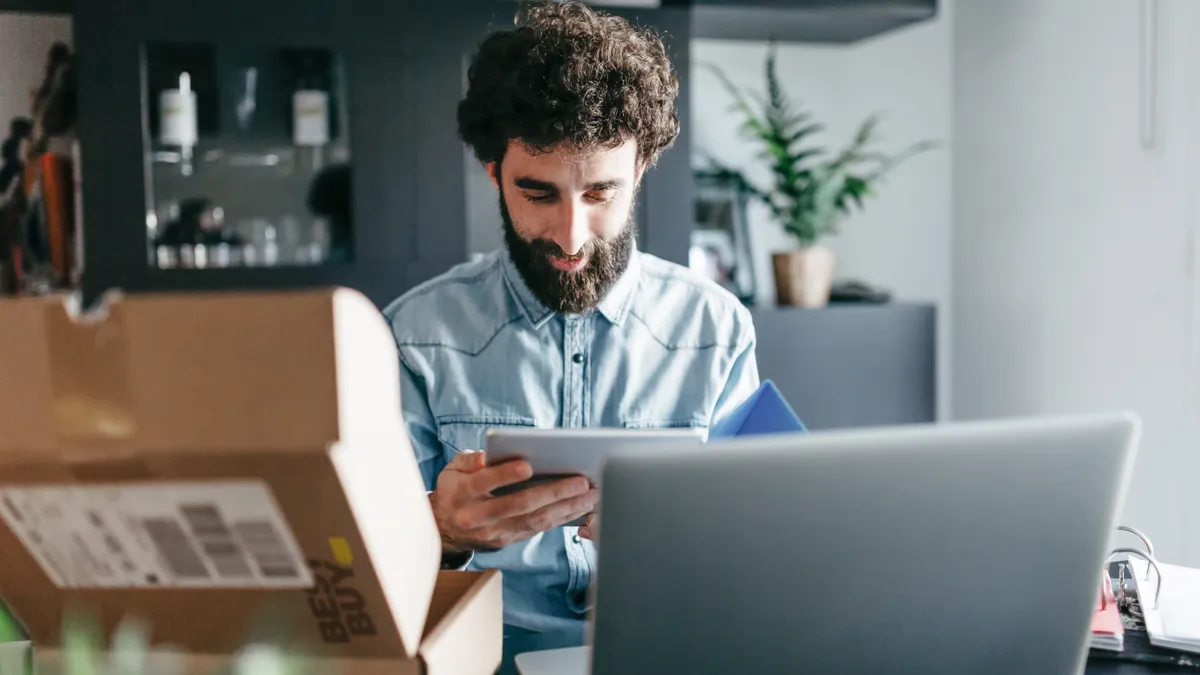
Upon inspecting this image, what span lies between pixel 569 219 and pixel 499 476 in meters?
0.54

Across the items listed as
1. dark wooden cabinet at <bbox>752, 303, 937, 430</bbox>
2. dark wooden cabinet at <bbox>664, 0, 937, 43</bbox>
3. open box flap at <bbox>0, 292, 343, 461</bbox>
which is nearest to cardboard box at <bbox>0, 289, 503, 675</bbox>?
open box flap at <bbox>0, 292, 343, 461</bbox>

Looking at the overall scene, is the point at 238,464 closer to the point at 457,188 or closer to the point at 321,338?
the point at 321,338

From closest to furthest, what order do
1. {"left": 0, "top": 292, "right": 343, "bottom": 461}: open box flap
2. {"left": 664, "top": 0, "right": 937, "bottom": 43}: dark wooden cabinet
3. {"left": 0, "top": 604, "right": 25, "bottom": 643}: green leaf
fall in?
{"left": 0, "top": 292, "right": 343, "bottom": 461}: open box flap → {"left": 0, "top": 604, "right": 25, "bottom": 643}: green leaf → {"left": 664, "top": 0, "right": 937, "bottom": 43}: dark wooden cabinet

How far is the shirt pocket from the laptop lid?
0.78 meters

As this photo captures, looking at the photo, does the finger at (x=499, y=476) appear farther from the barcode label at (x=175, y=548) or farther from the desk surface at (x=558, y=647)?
the barcode label at (x=175, y=548)

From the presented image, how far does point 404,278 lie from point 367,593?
1.94 metres

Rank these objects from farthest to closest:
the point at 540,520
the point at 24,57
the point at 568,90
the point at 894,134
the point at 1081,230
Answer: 1. the point at 894,134
2. the point at 1081,230
3. the point at 24,57
4. the point at 568,90
5. the point at 540,520

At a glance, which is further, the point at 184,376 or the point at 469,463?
the point at 469,463

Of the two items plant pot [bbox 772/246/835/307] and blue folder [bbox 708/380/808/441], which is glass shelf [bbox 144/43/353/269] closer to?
plant pot [bbox 772/246/835/307]

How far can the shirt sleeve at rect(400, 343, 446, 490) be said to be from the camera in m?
1.41

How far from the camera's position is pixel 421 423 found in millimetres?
1415

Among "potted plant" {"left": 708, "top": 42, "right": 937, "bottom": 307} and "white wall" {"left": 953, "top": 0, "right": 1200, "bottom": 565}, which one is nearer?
"white wall" {"left": 953, "top": 0, "right": 1200, "bottom": 565}

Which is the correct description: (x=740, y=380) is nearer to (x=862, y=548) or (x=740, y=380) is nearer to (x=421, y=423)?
(x=421, y=423)

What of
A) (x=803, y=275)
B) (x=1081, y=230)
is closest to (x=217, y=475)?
(x=803, y=275)
